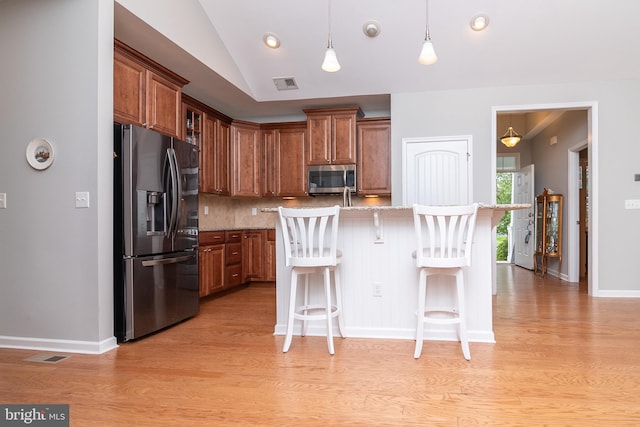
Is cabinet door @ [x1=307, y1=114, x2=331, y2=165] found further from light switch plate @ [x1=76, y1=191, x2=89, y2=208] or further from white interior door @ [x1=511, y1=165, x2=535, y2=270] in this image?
white interior door @ [x1=511, y1=165, x2=535, y2=270]

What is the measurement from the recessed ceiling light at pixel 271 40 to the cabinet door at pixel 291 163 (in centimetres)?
154

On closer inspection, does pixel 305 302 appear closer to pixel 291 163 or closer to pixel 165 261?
pixel 165 261

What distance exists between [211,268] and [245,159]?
5.83ft

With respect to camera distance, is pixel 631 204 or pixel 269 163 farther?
pixel 269 163

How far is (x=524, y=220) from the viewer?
839 centimetres

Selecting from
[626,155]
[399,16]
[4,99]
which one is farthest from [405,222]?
[626,155]

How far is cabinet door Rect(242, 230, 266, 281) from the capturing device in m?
6.07

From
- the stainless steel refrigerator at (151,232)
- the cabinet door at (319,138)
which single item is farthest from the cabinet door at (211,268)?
the cabinet door at (319,138)

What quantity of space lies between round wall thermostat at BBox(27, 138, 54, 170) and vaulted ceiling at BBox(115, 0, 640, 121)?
43.5 inches

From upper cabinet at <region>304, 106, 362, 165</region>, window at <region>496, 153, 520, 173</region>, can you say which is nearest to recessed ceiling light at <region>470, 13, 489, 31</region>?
upper cabinet at <region>304, 106, 362, 165</region>

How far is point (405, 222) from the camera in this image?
331 cm

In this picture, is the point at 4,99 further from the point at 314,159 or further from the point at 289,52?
the point at 314,159

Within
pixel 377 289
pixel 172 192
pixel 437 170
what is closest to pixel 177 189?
pixel 172 192

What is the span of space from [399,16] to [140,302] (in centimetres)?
359
